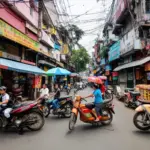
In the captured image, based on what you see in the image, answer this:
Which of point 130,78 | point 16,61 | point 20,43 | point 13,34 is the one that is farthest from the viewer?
point 130,78

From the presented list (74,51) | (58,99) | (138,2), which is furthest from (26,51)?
(74,51)

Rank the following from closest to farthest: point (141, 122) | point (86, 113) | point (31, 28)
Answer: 1. point (141, 122)
2. point (86, 113)
3. point (31, 28)

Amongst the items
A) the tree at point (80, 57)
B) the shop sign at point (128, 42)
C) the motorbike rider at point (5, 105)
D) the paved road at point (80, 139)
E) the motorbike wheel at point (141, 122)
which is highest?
the tree at point (80, 57)

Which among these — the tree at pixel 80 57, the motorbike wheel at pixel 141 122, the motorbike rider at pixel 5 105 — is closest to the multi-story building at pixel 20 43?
the motorbike rider at pixel 5 105

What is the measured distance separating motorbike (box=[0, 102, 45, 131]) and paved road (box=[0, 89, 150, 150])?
27 centimetres

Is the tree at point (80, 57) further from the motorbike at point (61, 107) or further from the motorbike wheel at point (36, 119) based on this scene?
the motorbike wheel at point (36, 119)

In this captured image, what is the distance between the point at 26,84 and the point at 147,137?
11.3 meters

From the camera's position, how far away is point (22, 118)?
579 cm

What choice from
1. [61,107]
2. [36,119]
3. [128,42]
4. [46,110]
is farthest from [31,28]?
[36,119]

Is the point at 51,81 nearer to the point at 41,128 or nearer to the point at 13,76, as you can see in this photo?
the point at 13,76

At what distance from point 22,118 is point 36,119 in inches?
18.1

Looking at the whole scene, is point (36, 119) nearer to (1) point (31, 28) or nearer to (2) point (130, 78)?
(1) point (31, 28)

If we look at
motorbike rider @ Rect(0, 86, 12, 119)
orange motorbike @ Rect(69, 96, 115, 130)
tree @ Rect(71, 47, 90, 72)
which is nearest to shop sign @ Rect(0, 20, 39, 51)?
motorbike rider @ Rect(0, 86, 12, 119)

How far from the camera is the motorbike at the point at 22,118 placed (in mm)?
5734
